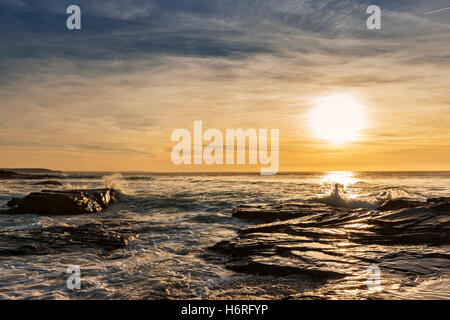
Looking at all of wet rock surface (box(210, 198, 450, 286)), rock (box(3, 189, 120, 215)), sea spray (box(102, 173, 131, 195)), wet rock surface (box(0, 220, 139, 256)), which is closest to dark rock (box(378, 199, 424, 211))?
wet rock surface (box(210, 198, 450, 286))

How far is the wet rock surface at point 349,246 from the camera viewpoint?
584 cm

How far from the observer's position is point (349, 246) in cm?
737

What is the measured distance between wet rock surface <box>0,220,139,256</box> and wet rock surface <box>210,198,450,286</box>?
9.70 ft

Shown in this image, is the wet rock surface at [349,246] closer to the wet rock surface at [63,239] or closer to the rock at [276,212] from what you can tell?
the rock at [276,212]

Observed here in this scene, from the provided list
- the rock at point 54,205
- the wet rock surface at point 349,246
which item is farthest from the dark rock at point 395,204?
the rock at point 54,205

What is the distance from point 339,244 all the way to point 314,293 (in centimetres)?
301

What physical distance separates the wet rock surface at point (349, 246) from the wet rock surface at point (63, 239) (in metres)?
2.96

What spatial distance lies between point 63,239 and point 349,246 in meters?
7.30

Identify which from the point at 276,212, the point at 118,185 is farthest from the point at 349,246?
the point at 118,185

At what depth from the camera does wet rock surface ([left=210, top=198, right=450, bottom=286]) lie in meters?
5.84

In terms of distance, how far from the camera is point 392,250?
7.00 metres

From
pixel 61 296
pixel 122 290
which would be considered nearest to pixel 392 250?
pixel 122 290

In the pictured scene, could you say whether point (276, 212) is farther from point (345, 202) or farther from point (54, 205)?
point (54, 205)
